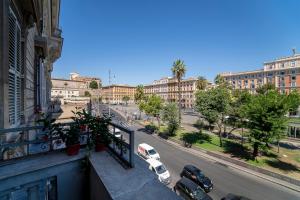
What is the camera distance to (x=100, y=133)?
4051 mm

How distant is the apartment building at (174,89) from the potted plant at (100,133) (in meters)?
72.7

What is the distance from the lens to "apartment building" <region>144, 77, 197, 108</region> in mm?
77750

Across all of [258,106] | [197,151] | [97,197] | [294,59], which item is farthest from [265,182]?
[294,59]

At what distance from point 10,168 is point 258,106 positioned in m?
17.6

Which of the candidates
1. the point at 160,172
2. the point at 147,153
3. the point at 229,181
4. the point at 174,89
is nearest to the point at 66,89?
the point at 174,89

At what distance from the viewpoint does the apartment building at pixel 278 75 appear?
5531cm

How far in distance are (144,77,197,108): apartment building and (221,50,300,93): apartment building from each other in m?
21.0

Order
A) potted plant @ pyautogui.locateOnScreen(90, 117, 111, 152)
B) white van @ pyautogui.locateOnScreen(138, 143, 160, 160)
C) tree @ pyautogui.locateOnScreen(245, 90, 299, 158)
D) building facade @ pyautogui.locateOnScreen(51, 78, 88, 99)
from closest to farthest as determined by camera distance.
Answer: potted plant @ pyautogui.locateOnScreen(90, 117, 111, 152) → tree @ pyautogui.locateOnScreen(245, 90, 299, 158) → white van @ pyautogui.locateOnScreen(138, 143, 160, 160) → building facade @ pyautogui.locateOnScreen(51, 78, 88, 99)

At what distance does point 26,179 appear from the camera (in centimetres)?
291

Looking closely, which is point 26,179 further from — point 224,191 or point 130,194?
point 224,191

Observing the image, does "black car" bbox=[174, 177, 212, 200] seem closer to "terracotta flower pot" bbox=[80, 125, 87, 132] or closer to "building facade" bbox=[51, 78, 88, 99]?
"terracotta flower pot" bbox=[80, 125, 87, 132]

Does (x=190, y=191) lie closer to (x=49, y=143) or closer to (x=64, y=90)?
(x=49, y=143)

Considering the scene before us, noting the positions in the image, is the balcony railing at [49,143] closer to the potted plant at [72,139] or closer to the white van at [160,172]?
the potted plant at [72,139]

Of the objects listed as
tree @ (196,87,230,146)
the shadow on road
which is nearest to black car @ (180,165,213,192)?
the shadow on road
